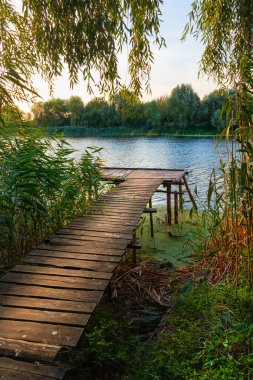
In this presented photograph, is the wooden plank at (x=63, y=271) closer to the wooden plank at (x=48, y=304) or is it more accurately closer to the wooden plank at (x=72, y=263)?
the wooden plank at (x=72, y=263)

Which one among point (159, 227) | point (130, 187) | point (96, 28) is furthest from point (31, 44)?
point (159, 227)

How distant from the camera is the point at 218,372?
7.40 ft

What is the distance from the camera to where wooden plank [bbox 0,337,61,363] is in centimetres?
196

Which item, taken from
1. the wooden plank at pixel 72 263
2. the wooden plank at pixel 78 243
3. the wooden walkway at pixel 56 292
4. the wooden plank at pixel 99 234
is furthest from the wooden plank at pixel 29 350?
the wooden plank at pixel 99 234

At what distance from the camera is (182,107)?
51000 mm

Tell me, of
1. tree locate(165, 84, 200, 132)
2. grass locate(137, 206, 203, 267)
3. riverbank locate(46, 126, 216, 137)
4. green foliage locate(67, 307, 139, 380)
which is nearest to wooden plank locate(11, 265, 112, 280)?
green foliage locate(67, 307, 139, 380)

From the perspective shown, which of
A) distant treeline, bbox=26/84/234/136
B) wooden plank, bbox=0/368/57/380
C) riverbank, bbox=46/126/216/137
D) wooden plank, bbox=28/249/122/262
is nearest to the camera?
wooden plank, bbox=0/368/57/380

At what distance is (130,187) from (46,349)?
224 inches

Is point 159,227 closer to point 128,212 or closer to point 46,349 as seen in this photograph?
point 128,212

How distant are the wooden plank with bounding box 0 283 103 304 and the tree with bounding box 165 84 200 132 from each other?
4922 cm

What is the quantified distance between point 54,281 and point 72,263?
1.38 ft

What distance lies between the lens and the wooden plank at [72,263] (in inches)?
130

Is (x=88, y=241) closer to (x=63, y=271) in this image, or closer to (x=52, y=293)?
(x=63, y=271)

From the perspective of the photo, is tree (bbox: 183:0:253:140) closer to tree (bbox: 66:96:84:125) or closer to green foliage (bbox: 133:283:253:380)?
green foliage (bbox: 133:283:253:380)
